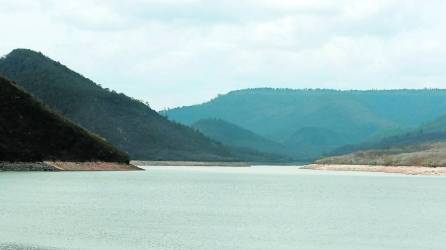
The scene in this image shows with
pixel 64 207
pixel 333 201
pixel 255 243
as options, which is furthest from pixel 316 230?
pixel 333 201

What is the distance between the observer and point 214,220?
91500 mm

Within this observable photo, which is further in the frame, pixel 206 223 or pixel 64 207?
pixel 64 207

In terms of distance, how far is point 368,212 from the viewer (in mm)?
106062

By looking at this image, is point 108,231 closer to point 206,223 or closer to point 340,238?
point 206,223

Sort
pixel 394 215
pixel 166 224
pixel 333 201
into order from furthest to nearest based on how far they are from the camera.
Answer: pixel 333 201, pixel 394 215, pixel 166 224

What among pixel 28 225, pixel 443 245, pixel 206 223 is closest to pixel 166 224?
pixel 206 223

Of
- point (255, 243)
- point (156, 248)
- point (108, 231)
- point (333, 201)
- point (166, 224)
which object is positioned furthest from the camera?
point (333, 201)

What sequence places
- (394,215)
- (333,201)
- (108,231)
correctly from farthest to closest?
(333,201) → (394,215) → (108,231)

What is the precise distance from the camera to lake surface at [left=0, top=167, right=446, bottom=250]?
234ft

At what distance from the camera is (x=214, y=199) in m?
127

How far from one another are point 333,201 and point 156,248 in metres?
62.5

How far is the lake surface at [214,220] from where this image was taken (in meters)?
71.4

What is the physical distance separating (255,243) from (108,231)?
13742 mm

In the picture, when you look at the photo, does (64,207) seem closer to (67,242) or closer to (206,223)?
(206,223)
